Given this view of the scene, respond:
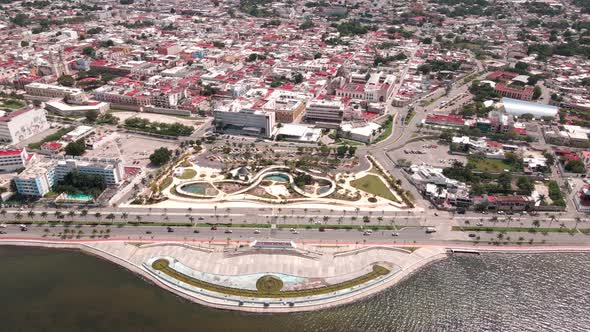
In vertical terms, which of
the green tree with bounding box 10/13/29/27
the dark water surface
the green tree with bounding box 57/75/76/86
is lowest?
the dark water surface

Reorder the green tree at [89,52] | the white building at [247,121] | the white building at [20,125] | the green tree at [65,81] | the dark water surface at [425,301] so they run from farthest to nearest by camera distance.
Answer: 1. the green tree at [89,52]
2. the green tree at [65,81]
3. the white building at [247,121]
4. the white building at [20,125]
5. the dark water surface at [425,301]

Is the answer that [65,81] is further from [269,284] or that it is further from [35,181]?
[269,284]

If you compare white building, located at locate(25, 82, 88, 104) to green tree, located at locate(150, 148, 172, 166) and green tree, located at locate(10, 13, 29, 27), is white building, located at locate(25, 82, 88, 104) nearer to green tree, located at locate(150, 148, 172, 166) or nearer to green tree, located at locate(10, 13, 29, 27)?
green tree, located at locate(150, 148, 172, 166)

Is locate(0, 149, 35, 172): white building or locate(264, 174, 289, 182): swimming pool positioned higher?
locate(0, 149, 35, 172): white building

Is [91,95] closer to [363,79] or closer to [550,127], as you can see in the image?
[363,79]

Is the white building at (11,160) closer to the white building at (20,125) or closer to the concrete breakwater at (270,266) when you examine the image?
the white building at (20,125)

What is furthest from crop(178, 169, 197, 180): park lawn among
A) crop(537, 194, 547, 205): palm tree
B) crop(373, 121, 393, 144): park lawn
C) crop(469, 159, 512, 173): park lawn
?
crop(537, 194, 547, 205): palm tree

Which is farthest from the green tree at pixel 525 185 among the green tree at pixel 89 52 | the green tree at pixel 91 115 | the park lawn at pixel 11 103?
the green tree at pixel 89 52

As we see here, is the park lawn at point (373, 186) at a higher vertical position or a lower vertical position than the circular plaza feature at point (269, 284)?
higher
